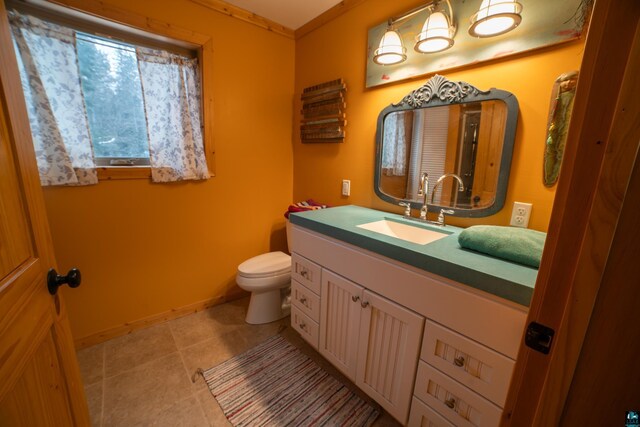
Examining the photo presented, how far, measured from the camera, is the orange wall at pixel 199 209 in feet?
5.38

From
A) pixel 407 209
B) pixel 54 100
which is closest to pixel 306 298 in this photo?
pixel 407 209

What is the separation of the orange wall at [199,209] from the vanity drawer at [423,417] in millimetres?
1725

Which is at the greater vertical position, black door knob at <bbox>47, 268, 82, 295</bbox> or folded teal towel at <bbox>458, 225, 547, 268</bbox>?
folded teal towel at <bbox>458, 225, 547, 268</bbox>

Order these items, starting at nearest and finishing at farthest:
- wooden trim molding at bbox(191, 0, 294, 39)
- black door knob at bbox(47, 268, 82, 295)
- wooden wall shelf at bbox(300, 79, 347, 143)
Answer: black door knob at bbox(47, 268, 82, 295), wooden trim molding at bbox(191, 0, 294, 39), wooden wall shelf at bbox(300, 79, 347, 143)

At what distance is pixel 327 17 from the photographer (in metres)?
1.94

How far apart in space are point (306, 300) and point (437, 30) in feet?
5.28

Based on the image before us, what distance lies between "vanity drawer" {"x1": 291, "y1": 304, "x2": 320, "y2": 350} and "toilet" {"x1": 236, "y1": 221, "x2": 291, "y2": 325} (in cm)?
31

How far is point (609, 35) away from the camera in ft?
1.26

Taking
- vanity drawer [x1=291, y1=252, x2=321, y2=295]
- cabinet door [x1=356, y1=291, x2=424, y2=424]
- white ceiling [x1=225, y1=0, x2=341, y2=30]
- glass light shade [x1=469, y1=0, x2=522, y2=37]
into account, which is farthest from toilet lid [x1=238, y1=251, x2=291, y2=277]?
white ceiling [x1=225, y1=0, x2=341, y2=30]

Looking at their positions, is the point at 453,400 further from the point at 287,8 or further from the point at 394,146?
the point at 287,8

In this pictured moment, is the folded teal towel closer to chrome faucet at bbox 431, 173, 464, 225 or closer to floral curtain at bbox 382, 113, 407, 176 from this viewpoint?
chrome faucet at bbox 431, 173, 464, 225

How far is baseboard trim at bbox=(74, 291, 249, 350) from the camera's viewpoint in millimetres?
1726

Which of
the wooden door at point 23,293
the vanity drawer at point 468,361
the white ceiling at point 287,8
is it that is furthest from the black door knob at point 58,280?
the white ceiling at point 287,8

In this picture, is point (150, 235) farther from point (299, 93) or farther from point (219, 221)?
point (299, 93)
